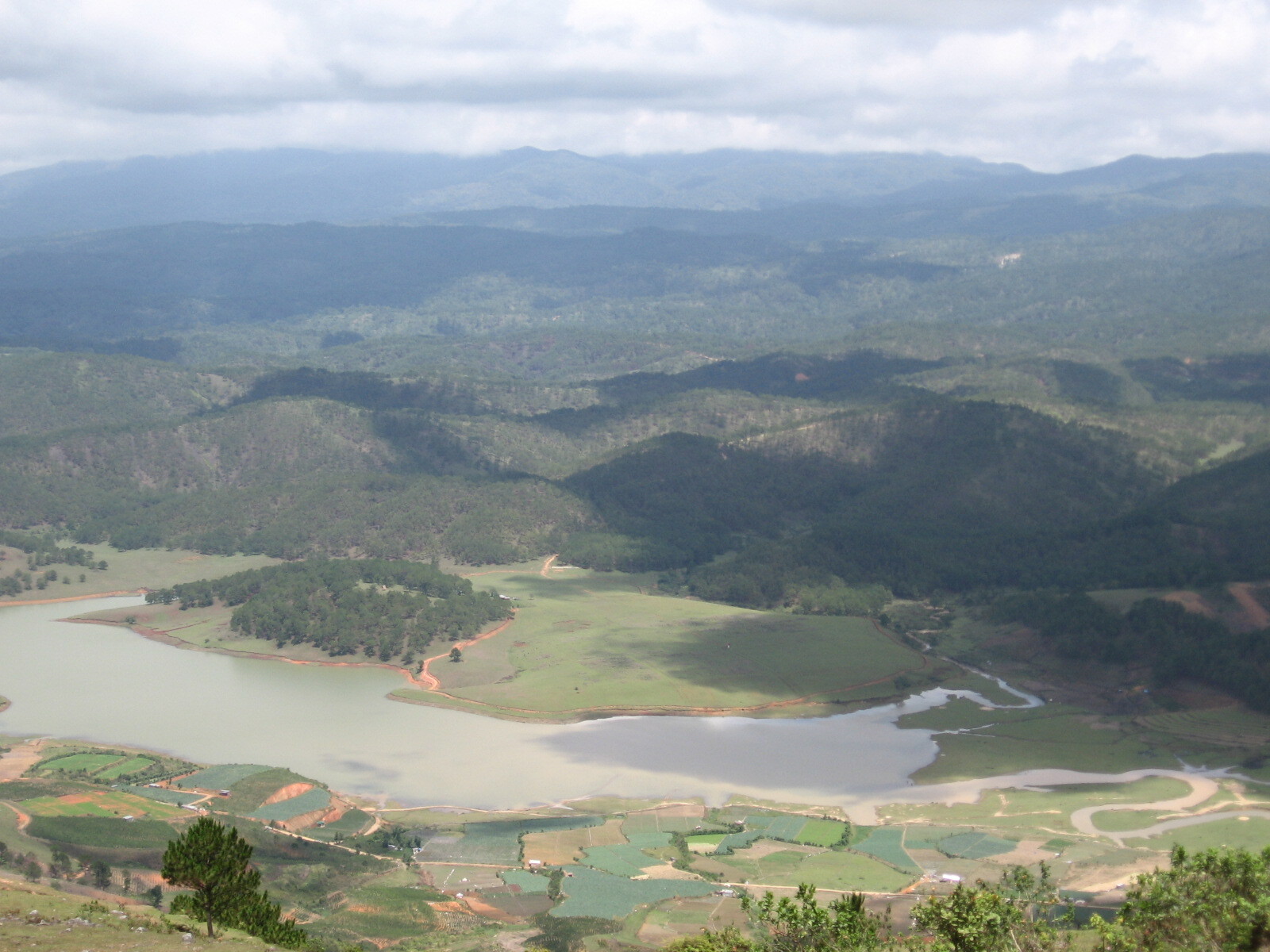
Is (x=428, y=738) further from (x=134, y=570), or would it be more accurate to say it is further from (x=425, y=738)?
(x=134, y=570)

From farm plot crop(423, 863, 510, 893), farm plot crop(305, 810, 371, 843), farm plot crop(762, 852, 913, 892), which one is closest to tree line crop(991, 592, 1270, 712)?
farm plot crop(762, 852, 913, 892)

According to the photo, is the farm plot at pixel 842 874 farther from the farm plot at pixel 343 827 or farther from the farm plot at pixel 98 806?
the farm plot at pixel 98 806

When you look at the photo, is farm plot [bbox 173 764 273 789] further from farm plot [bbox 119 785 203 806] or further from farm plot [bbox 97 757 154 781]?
farm plot [bbox 97 757 154 781]

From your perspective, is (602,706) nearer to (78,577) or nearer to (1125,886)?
(1125,886)

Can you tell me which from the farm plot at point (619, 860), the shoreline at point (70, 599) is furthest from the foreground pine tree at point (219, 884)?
the shoreline at point (70, 599)

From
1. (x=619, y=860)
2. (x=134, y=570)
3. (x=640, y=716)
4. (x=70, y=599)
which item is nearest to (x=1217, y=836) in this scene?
(x=619, y=860)
